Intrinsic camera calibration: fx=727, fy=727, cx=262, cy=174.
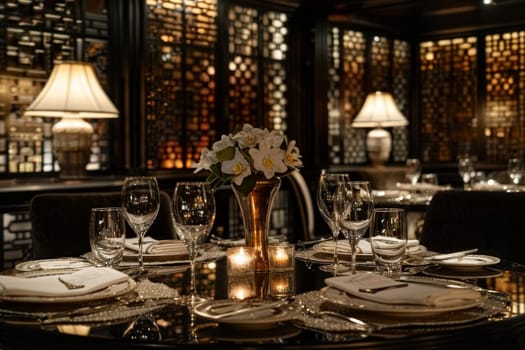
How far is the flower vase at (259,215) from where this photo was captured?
169 centimetres

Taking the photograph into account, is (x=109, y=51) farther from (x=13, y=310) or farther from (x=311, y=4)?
(x=13, y=310)

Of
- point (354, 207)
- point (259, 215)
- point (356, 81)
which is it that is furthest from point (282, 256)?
point (356, 81)

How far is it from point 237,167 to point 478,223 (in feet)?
3.17

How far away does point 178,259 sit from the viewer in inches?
73.4

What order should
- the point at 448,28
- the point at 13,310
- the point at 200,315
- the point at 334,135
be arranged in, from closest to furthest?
the point at 200,315 < the point at 13,310 < the point at 334,135 < the point at 448,28

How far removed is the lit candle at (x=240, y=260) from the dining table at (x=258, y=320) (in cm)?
10

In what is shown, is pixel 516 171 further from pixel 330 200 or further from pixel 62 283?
pixel 62 283

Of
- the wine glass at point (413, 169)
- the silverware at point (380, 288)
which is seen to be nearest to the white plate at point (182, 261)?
the silverware at point (380, 288)

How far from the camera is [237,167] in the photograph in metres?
1.63

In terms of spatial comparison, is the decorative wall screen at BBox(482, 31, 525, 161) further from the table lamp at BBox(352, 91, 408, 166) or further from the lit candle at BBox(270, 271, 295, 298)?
the lit candle at BBox(270, 271, 295, 298)

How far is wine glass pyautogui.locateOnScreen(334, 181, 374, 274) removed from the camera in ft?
5.16

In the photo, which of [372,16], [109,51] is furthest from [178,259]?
[372,16]

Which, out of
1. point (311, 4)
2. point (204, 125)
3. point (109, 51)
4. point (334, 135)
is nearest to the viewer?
point (109, 51)

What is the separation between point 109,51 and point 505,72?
13.9 feet
